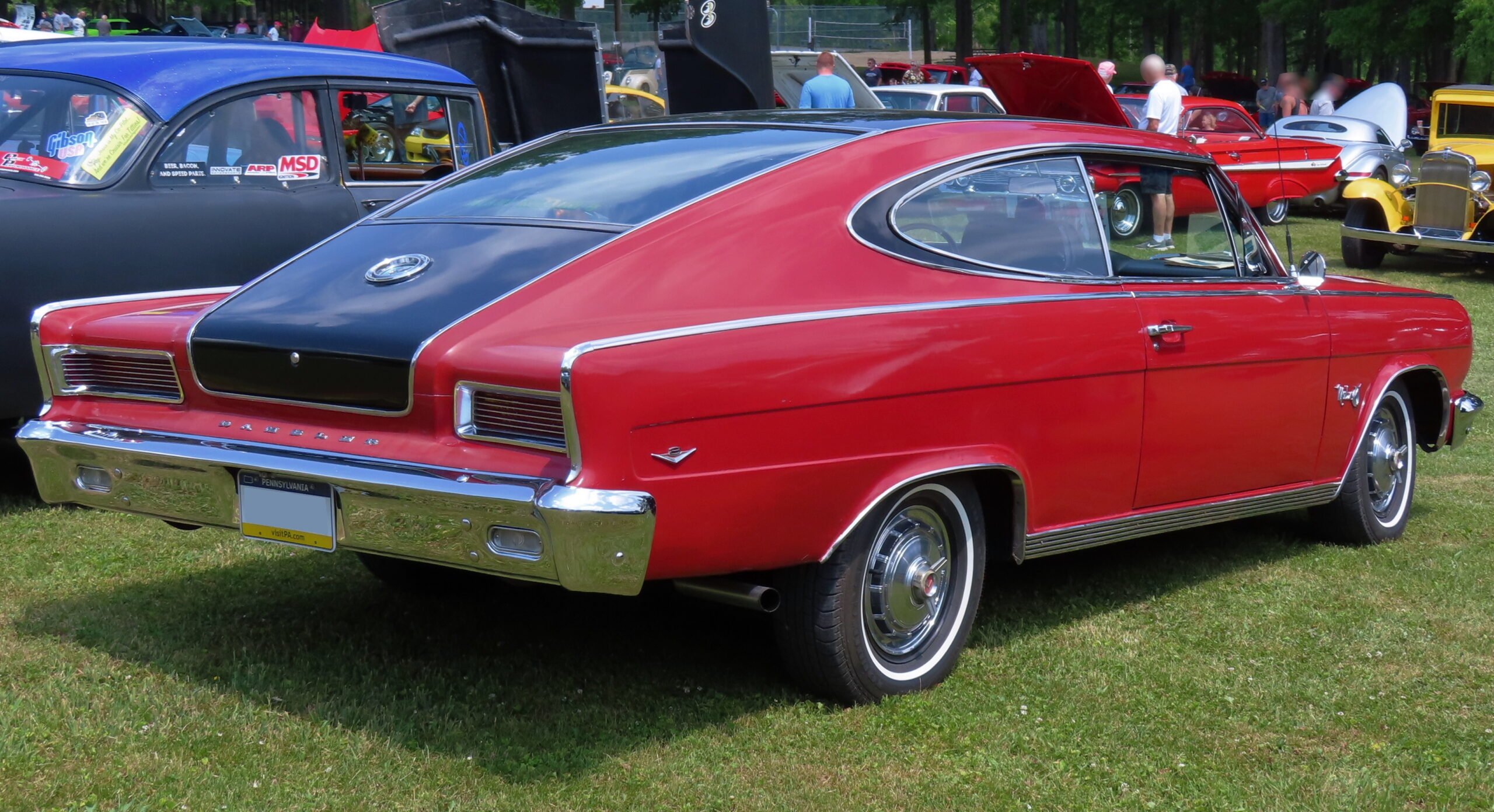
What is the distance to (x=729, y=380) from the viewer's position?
3.24 m

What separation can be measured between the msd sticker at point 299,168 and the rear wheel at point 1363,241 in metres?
11.4

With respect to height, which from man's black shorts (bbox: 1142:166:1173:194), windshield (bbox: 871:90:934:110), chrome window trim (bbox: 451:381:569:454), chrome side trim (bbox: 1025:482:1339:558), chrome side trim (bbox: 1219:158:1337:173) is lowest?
chrome side trim (bbox: 1219:158:1337:173)

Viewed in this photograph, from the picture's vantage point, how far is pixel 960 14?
43.0 m

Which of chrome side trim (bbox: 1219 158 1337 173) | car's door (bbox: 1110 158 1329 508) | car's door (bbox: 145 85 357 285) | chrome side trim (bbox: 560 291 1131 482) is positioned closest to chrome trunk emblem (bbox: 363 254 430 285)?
chrome side trim (bbox: 560 291 1131 482)

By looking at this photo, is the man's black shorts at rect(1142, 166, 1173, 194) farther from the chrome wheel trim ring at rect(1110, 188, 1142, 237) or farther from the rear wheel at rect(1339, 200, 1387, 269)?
the rear wheel at rect(1339, 200, 1387, 269)

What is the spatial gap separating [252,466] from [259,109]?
3.18 metres

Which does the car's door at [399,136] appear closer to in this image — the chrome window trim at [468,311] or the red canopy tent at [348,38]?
the chrome window trim at [468,311]

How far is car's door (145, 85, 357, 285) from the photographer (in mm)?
5590

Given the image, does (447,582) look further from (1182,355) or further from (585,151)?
(1182,355)

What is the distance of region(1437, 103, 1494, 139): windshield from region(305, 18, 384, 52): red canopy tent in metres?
11.0

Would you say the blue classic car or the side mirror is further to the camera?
the blue classic car

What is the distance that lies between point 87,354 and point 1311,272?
3830mm

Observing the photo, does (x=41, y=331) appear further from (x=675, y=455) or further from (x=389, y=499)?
(x=675, y=455)

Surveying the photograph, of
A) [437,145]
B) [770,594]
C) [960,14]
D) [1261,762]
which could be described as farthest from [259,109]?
[960,14]
